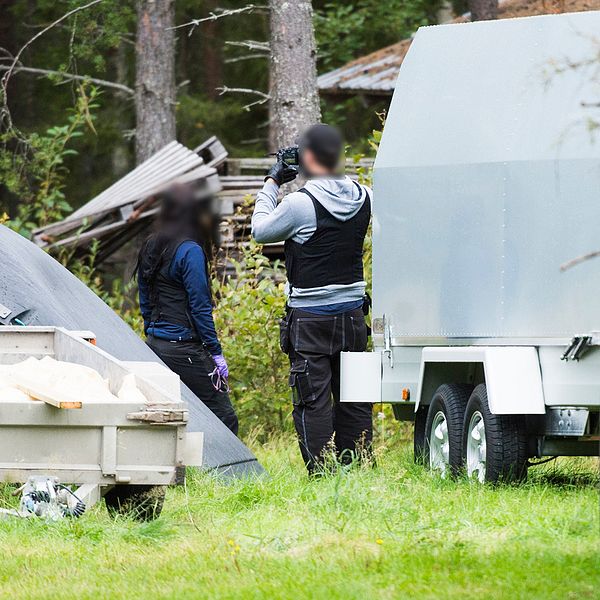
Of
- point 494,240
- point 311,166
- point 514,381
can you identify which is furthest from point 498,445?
point 311,166

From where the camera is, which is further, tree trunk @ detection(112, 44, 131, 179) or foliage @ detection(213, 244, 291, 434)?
tree trunk @ detection(112, 44, 131, 179)

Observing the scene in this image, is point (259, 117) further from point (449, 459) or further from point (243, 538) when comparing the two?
point (243, 538)

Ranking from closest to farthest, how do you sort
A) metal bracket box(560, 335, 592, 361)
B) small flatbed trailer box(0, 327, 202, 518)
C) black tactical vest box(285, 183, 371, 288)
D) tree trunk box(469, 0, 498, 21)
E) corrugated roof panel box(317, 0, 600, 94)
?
small flatbed trailer box(0, 327, 202, 518)
metal bracket box(560, 335, 592, 361)
black tactical vest box(285, 183, 371, 288)
tree trunk box(469, 0, 498, 21)
corrugated roof panel box(317, 0, 600, 94)

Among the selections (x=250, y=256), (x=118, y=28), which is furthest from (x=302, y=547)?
(x=118, y=28)

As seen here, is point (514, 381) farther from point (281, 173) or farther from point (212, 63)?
point (212, 63)

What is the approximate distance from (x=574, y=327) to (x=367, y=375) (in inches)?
55.6

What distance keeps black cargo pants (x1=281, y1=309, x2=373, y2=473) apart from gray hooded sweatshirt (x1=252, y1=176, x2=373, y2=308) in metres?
0.10

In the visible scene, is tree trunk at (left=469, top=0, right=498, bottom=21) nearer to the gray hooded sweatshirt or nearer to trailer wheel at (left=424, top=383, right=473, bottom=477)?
the gray hooded sweatshirt

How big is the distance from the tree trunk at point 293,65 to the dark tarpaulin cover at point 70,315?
3964 mm

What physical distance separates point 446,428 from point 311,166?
1612 millimetres

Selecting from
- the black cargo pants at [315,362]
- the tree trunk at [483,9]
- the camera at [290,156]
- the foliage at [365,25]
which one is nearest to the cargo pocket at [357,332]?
the black cargo pants at [315,362]

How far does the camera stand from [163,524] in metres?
5.45

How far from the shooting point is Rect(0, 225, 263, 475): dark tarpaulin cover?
24.7 ft

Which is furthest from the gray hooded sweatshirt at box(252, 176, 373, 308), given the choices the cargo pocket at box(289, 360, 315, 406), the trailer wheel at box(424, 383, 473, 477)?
the trailer wheel at box(424, 383, 473, 477)
